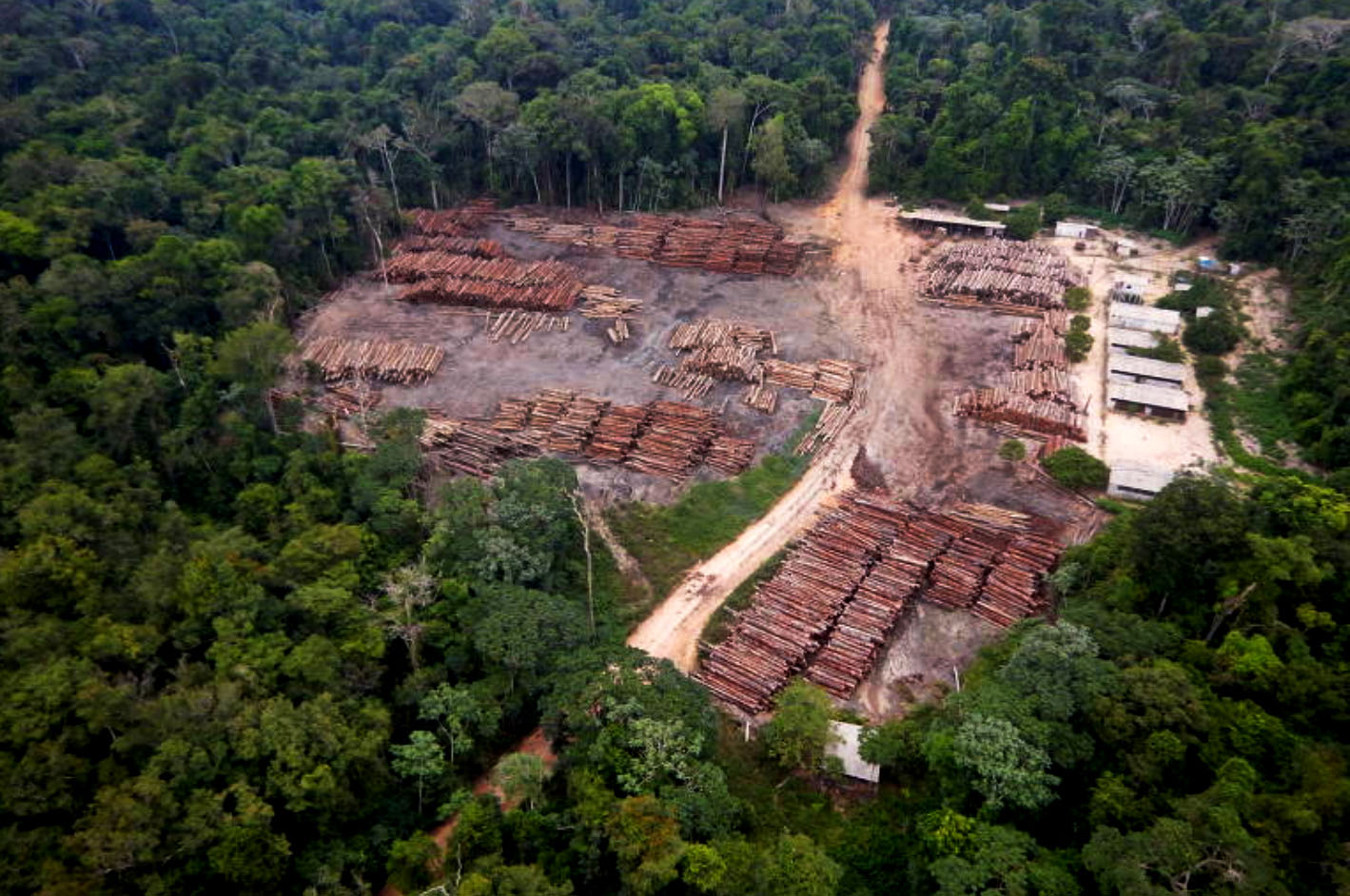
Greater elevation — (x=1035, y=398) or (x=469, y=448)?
(x=1035, y=398)

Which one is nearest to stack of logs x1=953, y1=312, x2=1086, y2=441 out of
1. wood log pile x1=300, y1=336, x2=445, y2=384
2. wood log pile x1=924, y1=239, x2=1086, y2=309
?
wood log pile x1=924, y1=239, x2=1086, y2=309

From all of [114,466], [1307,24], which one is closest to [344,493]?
[114,466]

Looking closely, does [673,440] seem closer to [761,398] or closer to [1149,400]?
[761,398]

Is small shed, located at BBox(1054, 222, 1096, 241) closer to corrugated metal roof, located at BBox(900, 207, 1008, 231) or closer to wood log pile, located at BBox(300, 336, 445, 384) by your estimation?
corrugated metal roof, located at BBox(900, 207, 1008, 231)

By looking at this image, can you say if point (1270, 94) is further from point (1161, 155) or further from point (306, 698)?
point (306, 698)

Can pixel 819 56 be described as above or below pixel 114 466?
above

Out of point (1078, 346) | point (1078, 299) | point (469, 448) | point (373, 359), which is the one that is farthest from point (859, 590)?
point (373, 359)

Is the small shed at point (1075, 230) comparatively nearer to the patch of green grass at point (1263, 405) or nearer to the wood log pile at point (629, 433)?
the patch of green grass at point (1263, 405)
